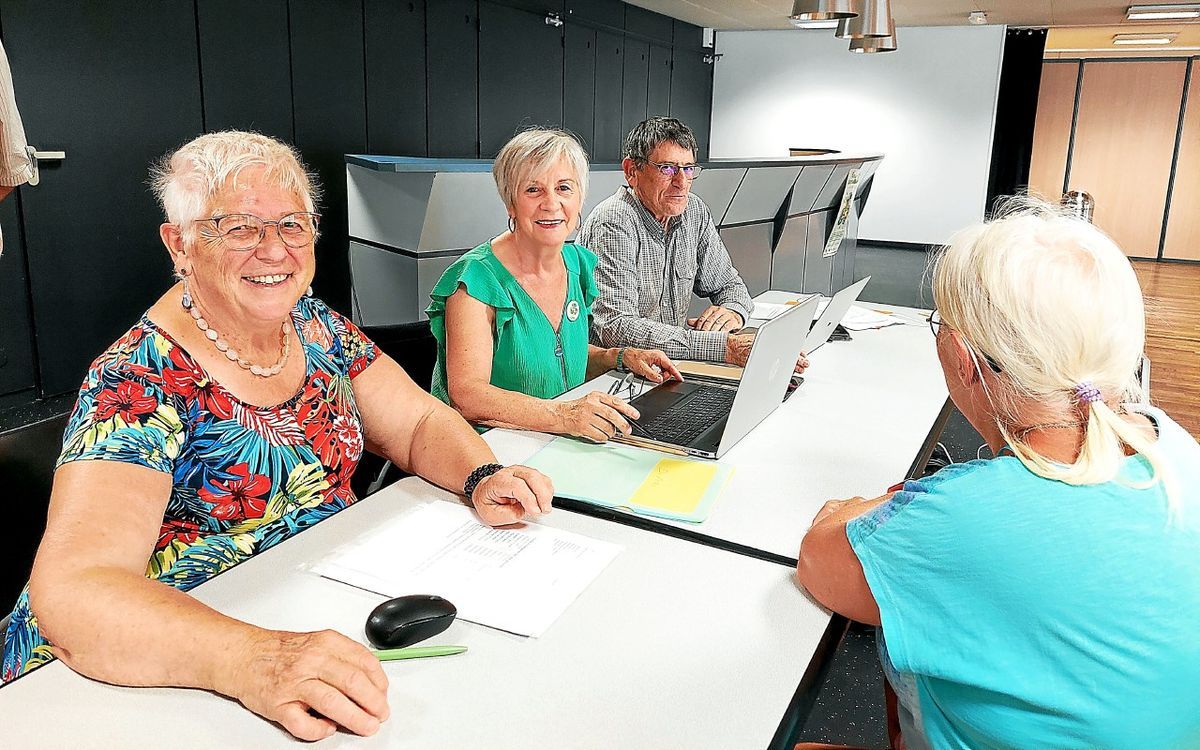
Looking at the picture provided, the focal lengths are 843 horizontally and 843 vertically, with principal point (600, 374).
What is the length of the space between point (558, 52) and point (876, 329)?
17.7ft

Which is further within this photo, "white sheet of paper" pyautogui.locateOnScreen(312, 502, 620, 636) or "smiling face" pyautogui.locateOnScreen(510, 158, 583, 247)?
"smiling face" pyautogui.locateOnScreen(510, 158, 583, 247)

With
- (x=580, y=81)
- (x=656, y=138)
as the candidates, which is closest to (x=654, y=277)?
(x=656, y=138)

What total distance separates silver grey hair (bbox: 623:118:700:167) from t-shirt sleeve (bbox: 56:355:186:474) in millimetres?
1822

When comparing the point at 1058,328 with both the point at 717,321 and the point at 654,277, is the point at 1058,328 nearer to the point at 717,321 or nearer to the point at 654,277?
the point at 717,321

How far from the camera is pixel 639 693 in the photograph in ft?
3.07

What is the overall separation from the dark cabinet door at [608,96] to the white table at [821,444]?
19.9ft

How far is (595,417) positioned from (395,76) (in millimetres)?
4705

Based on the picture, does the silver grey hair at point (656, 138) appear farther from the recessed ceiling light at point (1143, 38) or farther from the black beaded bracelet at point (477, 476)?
the recessed ceiling light at point (1143, 38)

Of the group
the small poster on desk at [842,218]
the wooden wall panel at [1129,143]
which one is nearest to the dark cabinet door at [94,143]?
the small poster on desk at [842,218]

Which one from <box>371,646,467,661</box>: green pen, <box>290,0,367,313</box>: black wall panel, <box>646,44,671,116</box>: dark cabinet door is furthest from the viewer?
<box>646,44,671,116</box>: dark cabinet door

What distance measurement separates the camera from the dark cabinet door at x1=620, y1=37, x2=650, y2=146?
851 centimetres

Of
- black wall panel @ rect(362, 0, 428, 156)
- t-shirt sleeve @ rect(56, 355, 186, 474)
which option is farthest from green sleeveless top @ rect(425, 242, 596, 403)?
black wall panel @ rect(362, 0, 428, 156)

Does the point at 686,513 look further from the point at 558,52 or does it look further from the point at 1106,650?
the point at 558,52

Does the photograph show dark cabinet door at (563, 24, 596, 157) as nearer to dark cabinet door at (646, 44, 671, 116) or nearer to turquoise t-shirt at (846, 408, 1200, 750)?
dark cabinet door at (646, 44, 671, 116)
